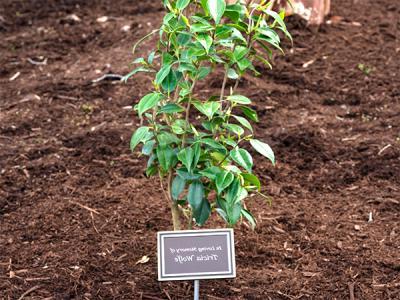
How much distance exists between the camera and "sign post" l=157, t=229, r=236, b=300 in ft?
8.73

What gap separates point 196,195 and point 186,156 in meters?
0.18

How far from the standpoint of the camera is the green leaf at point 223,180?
8.33ft

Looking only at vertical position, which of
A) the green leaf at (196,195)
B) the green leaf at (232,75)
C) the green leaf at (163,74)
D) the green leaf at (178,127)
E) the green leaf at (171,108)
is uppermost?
the green leaf at (163,74)

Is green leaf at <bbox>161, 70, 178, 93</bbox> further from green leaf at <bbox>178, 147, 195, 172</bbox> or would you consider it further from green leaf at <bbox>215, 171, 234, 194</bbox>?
green leaf at <bbox>215, 171, 234, 194</bbox>

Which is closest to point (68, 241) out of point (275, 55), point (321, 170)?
point (321, 170)

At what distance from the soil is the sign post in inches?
14.7

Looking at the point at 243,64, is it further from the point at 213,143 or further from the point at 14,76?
the point at 14,76

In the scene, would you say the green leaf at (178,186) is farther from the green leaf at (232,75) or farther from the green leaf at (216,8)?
the green leaf at (216,8)

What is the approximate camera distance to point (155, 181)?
12.6ft

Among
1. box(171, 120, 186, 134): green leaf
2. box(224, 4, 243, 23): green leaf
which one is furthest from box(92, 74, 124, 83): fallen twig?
box(224, 4, 243, 23): green leaf

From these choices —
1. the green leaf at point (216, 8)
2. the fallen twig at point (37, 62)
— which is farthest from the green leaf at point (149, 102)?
the fallen twig at point (37, 62)

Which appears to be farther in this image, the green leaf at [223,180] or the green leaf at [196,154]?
the green leaf at [196,154]

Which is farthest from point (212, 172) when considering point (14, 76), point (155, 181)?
point (14, 76)

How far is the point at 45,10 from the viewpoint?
19.8 ft
